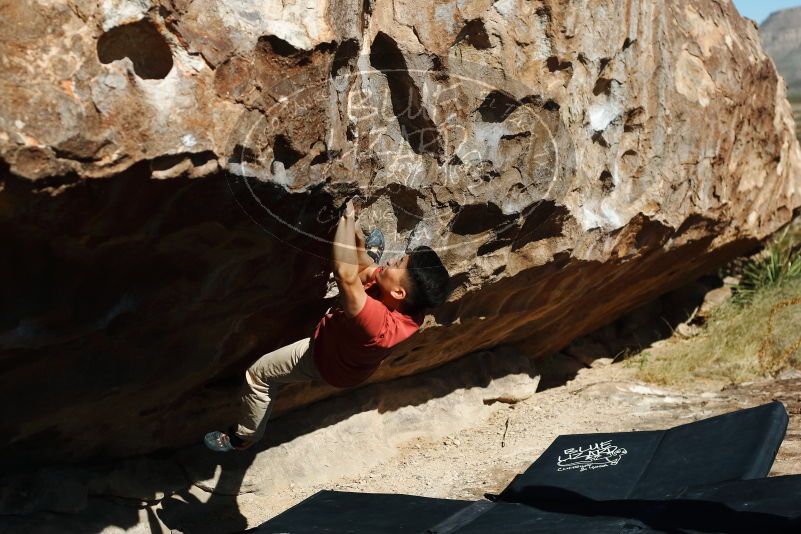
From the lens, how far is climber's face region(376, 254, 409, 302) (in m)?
3.15

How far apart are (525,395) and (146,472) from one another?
88.1 inches

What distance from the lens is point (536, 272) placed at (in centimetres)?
427

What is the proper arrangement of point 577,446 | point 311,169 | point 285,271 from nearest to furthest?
point 311,169, point 285,271, point 577,446

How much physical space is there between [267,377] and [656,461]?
1588 millimetres

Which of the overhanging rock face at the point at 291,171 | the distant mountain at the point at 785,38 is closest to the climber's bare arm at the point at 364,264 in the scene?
the overhanging rock face at the point at 291,171

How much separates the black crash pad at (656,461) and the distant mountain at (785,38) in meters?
38.4

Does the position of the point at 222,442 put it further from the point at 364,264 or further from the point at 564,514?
the point at 564,514

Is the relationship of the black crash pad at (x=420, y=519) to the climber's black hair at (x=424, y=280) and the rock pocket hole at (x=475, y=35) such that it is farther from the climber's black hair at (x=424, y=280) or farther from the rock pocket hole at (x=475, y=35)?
the rock pocket hole at (x=475, y=35)

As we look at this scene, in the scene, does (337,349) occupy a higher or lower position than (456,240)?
lower

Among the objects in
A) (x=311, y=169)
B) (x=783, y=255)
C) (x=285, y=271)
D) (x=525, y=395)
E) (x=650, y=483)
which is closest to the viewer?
(x=311, y=169)

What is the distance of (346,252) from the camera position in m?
3.07

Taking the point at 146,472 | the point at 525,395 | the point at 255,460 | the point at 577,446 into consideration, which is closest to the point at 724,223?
the point at 525,395

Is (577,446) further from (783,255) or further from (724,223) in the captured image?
(783,255)

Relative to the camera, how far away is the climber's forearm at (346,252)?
2.98 metres
